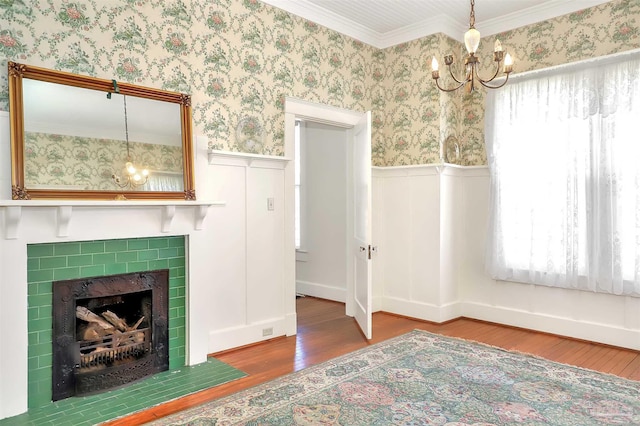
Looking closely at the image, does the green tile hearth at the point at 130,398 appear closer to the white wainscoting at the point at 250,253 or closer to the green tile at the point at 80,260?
the white wainscoting at the point at 250,253

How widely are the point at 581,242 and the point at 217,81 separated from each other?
3.61m

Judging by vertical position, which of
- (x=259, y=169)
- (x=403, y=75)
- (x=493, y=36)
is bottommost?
(x=259, y=169)

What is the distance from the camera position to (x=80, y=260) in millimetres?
3094

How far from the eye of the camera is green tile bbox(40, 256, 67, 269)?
116 inches

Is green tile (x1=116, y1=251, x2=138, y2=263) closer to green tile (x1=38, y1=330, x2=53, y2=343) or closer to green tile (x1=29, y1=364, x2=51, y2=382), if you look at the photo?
green tile (x1=38, y1=330, x2=53, y2=343)

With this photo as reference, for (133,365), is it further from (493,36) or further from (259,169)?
(493,36)

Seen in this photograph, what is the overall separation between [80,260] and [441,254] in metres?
3.46

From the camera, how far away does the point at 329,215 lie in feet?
20.6

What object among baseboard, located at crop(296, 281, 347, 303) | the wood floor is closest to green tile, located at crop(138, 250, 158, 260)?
the wood floor

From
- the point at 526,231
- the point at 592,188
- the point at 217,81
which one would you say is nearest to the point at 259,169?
the point at 217,81

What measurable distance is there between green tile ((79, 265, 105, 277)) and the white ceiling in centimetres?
276

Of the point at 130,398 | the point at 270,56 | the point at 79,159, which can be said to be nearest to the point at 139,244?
the point at 79,159

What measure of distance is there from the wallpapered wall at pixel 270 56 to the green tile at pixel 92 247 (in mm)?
988

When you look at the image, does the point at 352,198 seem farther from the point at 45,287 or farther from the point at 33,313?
the point at 33,313
